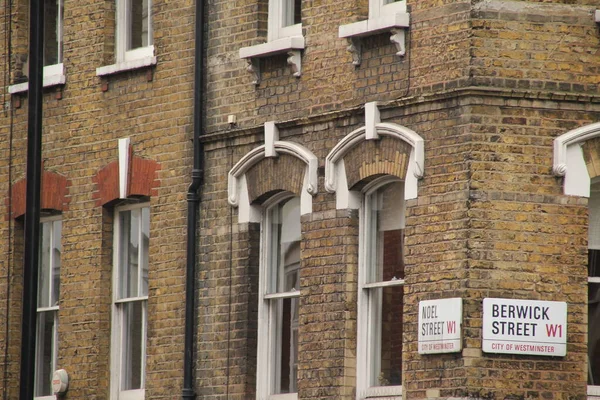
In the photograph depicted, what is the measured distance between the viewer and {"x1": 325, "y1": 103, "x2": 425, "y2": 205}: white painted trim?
64.1ft

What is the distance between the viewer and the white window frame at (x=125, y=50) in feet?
76.2

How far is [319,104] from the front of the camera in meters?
21.0

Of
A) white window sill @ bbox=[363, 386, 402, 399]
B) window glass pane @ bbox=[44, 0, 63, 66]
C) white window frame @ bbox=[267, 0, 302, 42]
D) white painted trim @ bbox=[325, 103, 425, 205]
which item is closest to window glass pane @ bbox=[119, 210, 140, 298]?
window glass pane @ bbox=[44, 0, 63, 66]

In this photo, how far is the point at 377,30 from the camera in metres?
20.1

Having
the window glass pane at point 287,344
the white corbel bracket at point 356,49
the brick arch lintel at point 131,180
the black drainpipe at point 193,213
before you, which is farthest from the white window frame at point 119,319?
the white corbel bracket at point 356,49

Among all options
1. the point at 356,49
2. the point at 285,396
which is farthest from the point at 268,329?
the point at 356,49

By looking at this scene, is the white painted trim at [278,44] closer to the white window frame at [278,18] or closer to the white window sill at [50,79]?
the white window frame at [278,18]

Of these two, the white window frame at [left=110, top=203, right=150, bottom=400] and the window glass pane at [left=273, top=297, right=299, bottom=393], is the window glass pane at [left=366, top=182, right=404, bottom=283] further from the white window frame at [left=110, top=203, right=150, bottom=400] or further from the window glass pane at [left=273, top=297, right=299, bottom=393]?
the white window frame at [left=110, top=203, right=150, bottom=400]

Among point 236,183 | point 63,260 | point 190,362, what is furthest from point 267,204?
point 63,260

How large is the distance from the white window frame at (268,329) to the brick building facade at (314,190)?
0.02 meters

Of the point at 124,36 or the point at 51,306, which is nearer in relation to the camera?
the point at 124,36

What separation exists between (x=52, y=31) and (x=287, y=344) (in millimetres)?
5746

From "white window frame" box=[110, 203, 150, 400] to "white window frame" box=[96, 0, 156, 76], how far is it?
1535mm

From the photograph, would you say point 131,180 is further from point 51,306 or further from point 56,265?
point 51,306
